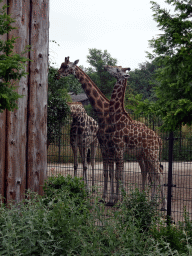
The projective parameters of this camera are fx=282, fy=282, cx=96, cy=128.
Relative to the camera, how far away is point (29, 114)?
4.18 metres

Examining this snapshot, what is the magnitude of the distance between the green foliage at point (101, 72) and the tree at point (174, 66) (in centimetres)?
2380

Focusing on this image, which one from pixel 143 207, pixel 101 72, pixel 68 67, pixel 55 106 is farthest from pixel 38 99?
pixel 101 72

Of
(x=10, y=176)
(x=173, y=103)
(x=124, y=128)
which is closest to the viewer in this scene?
(x=173, y=103)

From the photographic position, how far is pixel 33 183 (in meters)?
4.20

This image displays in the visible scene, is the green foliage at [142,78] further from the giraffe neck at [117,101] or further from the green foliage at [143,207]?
the green foliage at [143,207]

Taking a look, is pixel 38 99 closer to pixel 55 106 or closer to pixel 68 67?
pixel 68 67

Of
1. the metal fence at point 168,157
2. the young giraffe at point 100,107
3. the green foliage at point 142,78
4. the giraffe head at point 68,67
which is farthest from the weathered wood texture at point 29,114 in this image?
the green foliage at point 142,78

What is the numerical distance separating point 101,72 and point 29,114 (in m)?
25.4

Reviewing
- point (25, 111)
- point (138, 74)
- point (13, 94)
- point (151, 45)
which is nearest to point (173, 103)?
point (151, 45)

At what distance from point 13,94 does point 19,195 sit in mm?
2108

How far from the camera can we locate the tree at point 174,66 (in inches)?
99.2

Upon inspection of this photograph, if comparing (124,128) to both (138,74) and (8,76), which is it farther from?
(138,74)

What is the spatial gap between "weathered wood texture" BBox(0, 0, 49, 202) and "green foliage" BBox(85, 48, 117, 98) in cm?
2236

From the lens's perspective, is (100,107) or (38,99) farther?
(100,107)
